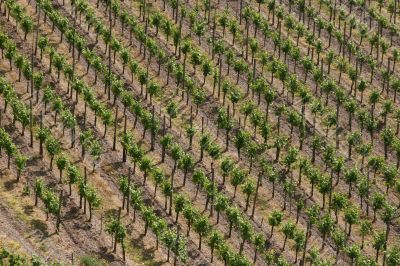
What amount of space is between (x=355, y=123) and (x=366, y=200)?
1233cm

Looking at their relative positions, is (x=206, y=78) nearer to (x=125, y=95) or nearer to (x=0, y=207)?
(x=125, y=95)

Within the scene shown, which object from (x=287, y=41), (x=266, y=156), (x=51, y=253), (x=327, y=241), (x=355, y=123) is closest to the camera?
(x=51, y=253)

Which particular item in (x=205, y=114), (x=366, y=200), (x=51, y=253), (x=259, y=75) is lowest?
(x=51, y=253)

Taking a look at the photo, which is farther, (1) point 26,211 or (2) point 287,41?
(2) point 287,41

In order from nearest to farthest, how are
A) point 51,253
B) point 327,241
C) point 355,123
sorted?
point 51,253, point 327,241, point 355,123

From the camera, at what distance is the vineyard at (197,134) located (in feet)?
282

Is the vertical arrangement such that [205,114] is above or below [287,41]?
below

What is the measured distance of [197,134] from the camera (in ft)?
326

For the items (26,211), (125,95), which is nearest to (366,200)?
(125,95)

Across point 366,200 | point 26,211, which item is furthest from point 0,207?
point 366,200

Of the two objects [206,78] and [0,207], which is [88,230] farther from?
[206,78]

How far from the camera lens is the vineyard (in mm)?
85812

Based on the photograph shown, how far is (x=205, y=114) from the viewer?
337 feet

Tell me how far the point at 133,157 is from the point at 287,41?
91.5 ft
